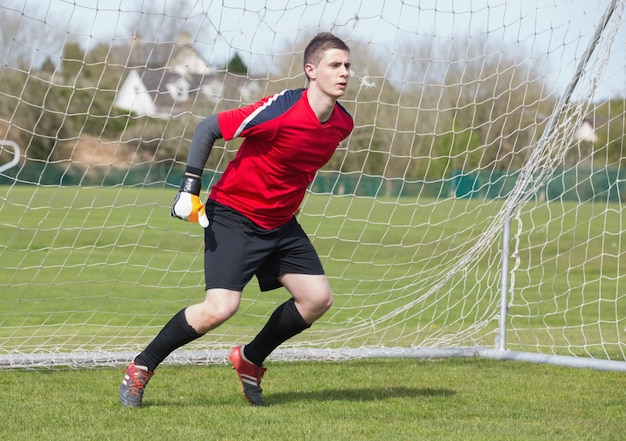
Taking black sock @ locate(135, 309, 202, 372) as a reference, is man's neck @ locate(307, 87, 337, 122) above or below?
above

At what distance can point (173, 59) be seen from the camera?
7848 millimetres

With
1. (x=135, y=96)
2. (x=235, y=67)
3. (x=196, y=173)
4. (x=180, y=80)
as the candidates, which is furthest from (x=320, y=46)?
(x=235, y=67)

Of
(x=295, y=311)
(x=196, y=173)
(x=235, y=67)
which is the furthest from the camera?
(x=235, y=67)

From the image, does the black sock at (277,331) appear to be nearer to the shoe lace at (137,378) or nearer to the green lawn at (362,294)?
the shoe lace at (137,378)

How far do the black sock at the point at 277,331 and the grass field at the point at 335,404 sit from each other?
0.28 meters

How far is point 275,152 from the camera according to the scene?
5.03 meters

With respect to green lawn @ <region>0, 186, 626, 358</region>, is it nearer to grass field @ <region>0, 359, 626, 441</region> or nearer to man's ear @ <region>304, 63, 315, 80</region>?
grass field @ <region>0, 359, 626, 441</region>

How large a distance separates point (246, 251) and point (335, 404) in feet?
3.24

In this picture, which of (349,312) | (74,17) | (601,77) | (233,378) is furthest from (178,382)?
(349,312)

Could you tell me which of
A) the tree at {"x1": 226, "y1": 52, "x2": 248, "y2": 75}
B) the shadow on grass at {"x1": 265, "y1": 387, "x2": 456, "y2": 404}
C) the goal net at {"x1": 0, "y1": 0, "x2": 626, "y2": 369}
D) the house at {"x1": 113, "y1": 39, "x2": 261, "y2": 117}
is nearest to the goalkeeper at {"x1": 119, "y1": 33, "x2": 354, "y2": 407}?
the shadow on grass at {"x1": 265, "y1": 387, "x2": 456, "y2": 404}

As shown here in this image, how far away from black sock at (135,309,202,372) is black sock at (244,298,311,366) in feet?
1.30

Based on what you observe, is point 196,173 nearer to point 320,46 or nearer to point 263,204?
point 263,204

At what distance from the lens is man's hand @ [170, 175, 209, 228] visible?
482 cm

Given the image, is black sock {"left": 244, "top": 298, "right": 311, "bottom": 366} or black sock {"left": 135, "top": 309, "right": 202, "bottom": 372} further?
black sock {"left": 244, "top": 298, "right": 311, "bottom": 366}
